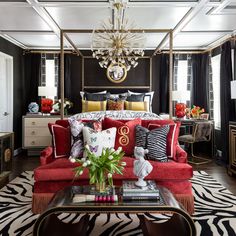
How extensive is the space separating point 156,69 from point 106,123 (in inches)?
152

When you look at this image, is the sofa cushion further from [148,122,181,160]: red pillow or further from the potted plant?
the potted plant

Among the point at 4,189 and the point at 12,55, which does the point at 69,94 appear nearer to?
the point at 12,55

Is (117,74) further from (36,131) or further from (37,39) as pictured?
(36,131)

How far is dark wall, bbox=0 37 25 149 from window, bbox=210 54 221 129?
4.53 meters

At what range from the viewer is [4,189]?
13.2 feet

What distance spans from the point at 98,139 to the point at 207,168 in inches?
113

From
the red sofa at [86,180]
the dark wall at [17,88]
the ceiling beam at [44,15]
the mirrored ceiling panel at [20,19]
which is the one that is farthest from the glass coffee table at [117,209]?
the dark wall at [17,88]

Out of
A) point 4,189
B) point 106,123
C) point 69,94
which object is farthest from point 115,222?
point 69,94

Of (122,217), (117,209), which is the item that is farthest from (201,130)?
(117,209)

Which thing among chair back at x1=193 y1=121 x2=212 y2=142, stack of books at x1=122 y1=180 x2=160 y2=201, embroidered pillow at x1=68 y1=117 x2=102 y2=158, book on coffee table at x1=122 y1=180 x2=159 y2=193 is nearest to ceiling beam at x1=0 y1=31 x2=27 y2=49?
embroidered pillow at x1=68 y1=117 x2=102 y2=158

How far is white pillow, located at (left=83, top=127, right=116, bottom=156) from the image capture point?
132 inches

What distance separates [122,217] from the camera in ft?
9.99

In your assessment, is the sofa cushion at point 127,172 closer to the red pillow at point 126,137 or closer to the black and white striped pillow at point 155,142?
the black and white striped pillow at point 155,142

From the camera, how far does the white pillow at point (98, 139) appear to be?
3355 millimetres
